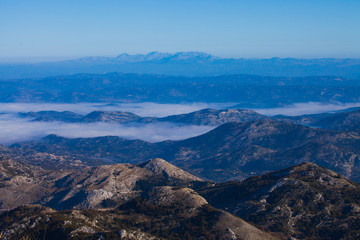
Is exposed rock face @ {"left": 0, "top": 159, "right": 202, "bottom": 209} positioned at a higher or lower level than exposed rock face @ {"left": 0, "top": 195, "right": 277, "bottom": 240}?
lower

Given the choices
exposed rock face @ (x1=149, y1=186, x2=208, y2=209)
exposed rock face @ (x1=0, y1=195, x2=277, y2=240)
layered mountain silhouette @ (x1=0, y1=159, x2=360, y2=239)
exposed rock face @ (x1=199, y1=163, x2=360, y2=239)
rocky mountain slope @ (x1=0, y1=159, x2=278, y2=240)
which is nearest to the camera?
exposed rock face @ (x1=0, y1=195, x2=277, y2=240)

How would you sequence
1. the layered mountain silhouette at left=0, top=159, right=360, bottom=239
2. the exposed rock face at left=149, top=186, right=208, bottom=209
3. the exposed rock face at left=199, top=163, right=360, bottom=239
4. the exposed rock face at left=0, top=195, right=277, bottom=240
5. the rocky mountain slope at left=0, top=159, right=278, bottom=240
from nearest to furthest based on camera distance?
the exposed rock face at left=0, top=195, right=277, bottom=240 → the rocky mountain slope at left=0, top=159, right=278, bottom=240 → the layered mountain silhouette at left=0, top=159, right=360, bottom=239 → the exposed rock face at left=199, top=163, right=360, bottom=239 → the exposed rock face at left=149, top=186, right=208, bottom=209

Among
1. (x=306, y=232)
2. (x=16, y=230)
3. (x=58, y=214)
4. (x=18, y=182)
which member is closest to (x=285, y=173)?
(x=306, y=232)

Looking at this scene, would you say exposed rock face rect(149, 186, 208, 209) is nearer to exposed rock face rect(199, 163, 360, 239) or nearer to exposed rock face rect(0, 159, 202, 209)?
Answer: exposed rock face rect(199, 163, 360, 239)

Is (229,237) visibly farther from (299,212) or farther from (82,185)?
(82,185)

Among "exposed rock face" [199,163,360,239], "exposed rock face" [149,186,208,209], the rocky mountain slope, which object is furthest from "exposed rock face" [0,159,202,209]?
"exposed rock face" [199,163,360,239]

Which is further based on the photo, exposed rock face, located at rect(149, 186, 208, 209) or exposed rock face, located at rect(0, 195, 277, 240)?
exposed rock face, located at rect(149, 186, 208, 209)

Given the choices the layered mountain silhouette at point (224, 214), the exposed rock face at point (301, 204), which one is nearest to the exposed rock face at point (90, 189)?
the layered mountain silhouette at point (224, 214)

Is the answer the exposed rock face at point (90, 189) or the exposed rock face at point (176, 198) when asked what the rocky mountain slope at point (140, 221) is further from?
the exposed rock face at point (90, 189)
